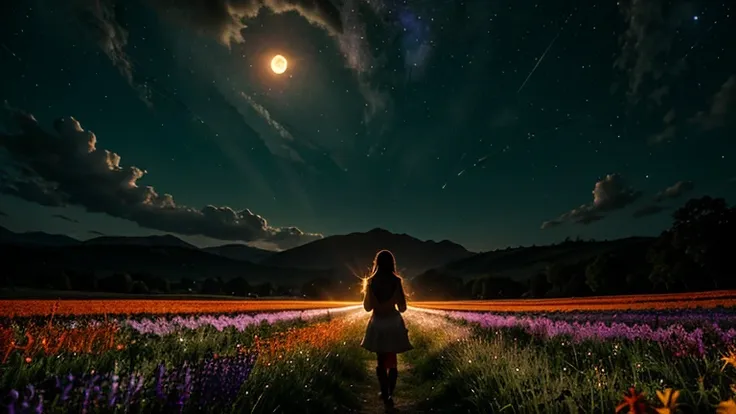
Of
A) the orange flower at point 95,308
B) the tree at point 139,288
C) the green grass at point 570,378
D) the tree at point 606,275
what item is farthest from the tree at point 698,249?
the tree at point 139,288

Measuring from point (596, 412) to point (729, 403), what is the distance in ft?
10.4

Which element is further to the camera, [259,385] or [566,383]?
[259,385]

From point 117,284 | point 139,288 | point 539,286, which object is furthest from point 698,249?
point 117,284

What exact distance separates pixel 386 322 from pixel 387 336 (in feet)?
0.81

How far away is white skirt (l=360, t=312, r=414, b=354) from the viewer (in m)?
7.58

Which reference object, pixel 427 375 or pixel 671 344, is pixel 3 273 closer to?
pixel 427 375

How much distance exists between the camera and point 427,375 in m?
10.7

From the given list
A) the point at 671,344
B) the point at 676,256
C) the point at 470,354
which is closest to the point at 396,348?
the point at 470,354

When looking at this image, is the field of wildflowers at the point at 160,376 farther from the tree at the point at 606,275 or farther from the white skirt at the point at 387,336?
the tree at the point at 606,275

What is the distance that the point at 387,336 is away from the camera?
7.65 m

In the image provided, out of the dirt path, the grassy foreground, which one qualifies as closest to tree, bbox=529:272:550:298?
the grassy foreground

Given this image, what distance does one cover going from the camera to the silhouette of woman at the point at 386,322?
7.62 m

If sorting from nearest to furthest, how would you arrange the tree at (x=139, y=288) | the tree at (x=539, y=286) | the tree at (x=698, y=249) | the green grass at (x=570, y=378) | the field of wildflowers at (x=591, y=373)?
the field of wildflowers at (x=591, y=373), the green grass at (x=570, y=378), the tree at (x=698, y=249), the tree at (x=139, y=288), the tree at (x=539, y=286)

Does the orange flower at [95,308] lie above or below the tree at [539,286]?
below
